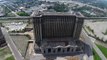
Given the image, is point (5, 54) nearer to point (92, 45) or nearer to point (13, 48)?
point (13, 48)

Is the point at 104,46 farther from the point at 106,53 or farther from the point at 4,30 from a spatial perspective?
the point at 4,30

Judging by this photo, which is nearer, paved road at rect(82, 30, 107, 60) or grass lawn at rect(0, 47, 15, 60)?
grass lawn at rect(0, 47, 15, 60)

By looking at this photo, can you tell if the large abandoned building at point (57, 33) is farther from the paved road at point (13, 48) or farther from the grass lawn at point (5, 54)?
the grass lawn at point (5, 54)

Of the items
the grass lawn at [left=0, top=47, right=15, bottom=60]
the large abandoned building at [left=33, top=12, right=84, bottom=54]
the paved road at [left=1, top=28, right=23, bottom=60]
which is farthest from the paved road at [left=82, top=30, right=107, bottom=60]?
the grass lawn at [left=0, top=47, right=15, bottom=60]

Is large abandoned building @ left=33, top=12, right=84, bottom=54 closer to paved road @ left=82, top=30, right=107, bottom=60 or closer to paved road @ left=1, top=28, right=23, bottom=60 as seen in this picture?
paved road @ left=82, top=30, right=107, bottom=60

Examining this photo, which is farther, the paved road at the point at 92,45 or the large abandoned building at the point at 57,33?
the paved road at the point at 92,45

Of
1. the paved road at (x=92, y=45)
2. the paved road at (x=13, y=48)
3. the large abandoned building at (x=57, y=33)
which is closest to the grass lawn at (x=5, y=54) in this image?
the paved road at (x=13, y=48)
